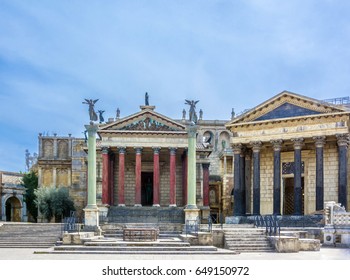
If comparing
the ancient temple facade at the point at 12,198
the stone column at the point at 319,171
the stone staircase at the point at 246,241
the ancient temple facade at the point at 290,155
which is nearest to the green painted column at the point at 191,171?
the stone staircase at the point at 246,241

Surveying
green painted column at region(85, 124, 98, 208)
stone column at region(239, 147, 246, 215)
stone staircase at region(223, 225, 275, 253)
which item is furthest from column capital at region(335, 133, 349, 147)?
green painted column at region(85, 124, 98, 208)

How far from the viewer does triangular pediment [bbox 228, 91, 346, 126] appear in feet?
119

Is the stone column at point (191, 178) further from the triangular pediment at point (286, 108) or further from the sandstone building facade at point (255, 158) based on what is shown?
the triangular pediment at point (286, 108)

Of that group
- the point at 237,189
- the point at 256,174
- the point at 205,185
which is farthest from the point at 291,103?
the point at 205,185

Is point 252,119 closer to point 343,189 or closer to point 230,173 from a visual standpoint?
point 343,189

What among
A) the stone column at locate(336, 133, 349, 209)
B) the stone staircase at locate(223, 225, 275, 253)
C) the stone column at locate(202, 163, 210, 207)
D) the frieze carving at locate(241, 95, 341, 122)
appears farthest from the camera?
the stone column at locate(202, 163, 210, 207)

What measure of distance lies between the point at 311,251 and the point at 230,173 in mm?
32270

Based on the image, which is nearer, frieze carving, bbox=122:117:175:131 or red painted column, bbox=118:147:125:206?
red painted column, bbox=118:147:125:206

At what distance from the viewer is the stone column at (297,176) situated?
120ft

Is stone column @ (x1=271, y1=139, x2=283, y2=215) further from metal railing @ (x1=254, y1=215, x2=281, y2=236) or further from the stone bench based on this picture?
the stone bench

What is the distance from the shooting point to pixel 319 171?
3628 centimetres

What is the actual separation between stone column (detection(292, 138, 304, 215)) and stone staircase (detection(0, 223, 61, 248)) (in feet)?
53.4

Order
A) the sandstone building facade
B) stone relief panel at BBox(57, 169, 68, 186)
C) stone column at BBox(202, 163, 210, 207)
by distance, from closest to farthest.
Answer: the sandstone building facade
stone column at BBox(202, 163, 210, 207)
stone relief panel at BBox(57, 169, 68, 186)
